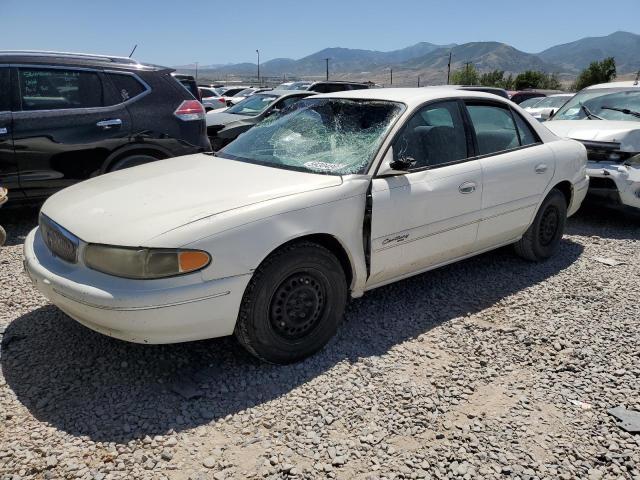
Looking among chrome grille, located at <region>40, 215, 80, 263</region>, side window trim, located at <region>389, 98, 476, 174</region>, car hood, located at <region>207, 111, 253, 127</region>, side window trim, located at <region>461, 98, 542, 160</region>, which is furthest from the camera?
car hood, located at <region>207, 111, 253, 127</region>

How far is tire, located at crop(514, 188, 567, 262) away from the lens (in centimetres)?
479

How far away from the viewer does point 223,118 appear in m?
11.1

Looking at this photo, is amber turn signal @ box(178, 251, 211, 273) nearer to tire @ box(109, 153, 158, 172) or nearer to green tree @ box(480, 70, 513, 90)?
tire @ box(109, 153, 158, 172)

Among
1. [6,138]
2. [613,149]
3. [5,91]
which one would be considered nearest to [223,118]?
[5,91]

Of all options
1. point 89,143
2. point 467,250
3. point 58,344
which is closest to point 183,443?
point 58,344

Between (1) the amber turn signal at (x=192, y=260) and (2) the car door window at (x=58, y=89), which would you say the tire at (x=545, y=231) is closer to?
(1) the amber turn signal at (x=192, y=260)

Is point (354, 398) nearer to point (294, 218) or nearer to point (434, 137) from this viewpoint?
point (294, 218)

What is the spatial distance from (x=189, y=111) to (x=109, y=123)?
90 cm

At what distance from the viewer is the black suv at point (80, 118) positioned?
5.26m

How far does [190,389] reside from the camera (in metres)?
2.89

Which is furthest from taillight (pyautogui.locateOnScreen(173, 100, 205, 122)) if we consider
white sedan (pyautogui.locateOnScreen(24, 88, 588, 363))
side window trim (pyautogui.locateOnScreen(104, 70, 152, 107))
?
white sedan (pyautogui.locateOnScreen(24, 88, 588, 363))

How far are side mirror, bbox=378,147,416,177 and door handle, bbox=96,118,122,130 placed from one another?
136 inches

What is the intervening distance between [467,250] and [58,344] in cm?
296

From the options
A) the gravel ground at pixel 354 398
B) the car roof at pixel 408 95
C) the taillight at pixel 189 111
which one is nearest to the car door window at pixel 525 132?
the car roof at pixel 408 95
